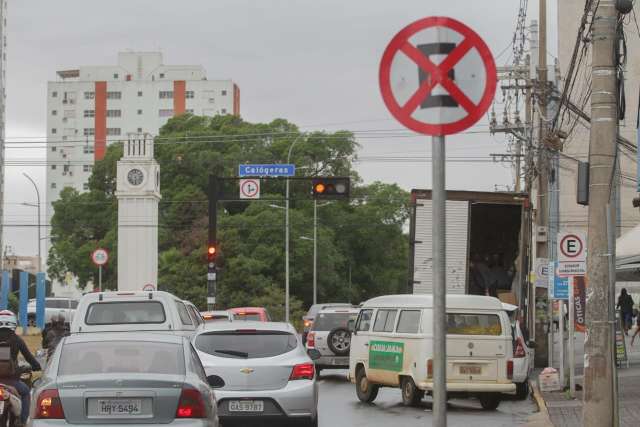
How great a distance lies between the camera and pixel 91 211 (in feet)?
287

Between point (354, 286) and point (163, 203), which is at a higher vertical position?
point (163, 203)

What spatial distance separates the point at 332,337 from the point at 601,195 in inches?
610

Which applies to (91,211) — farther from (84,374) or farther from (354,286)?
(84,374)

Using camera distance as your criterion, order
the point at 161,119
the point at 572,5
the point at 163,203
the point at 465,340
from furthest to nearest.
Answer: the point at 161,119 < the point at 163,203 < the point at 572,5 < the point at 465,340

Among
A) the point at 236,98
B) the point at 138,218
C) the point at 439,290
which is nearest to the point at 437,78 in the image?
the point at 439,290

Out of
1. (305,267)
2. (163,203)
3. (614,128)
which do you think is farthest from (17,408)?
(163,203)

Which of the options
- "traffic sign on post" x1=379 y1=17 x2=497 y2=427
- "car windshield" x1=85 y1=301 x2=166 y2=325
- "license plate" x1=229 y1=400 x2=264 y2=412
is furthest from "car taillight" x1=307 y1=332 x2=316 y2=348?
"traffic sign on post" x1=379 y1=17 x2=497 y2=427

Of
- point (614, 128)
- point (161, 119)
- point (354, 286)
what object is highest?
point (161, 119)

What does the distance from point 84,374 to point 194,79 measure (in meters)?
141

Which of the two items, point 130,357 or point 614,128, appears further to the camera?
point 614,128

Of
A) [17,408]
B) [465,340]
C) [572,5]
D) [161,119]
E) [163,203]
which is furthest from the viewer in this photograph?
[161,119]

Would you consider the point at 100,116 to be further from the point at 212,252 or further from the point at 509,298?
the point at 509,298

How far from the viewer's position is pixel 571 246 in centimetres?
2058

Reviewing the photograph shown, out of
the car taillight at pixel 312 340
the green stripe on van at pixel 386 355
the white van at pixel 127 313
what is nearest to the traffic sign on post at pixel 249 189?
the car taillight at pixel 312 340
